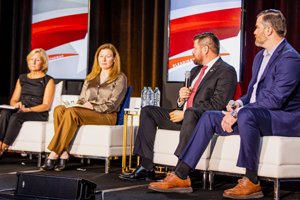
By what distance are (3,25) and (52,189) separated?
436 cm

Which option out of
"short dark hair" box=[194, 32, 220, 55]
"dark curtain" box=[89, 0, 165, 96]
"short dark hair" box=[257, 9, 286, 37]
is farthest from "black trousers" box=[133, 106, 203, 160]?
"dark curtain" box=[89, 0, 165, 96]

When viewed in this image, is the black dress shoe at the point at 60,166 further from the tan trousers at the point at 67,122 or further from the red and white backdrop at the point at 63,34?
the red and white backdrop at the point at 63,34

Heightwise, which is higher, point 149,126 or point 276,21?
point 276,21

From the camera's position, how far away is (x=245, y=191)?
2139 millimetres

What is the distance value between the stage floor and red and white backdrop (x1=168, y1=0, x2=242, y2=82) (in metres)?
1.30

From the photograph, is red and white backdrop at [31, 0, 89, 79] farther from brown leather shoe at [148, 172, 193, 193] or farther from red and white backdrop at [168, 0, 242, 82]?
brown leather shoe at [148, 172, 193, 193]

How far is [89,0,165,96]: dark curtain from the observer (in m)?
4.75

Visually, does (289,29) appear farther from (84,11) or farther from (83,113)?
(84,11)

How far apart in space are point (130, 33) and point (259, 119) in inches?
121

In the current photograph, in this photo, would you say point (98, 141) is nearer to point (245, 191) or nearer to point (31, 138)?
point (31, 138)

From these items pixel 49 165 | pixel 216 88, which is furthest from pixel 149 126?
pixel 49 165

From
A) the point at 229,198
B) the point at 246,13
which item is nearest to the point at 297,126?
the point at 229,198

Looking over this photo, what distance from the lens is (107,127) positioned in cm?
327

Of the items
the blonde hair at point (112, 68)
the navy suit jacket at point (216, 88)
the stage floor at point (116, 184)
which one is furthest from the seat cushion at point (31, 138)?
the navy suit jacket at point (216, 88)
